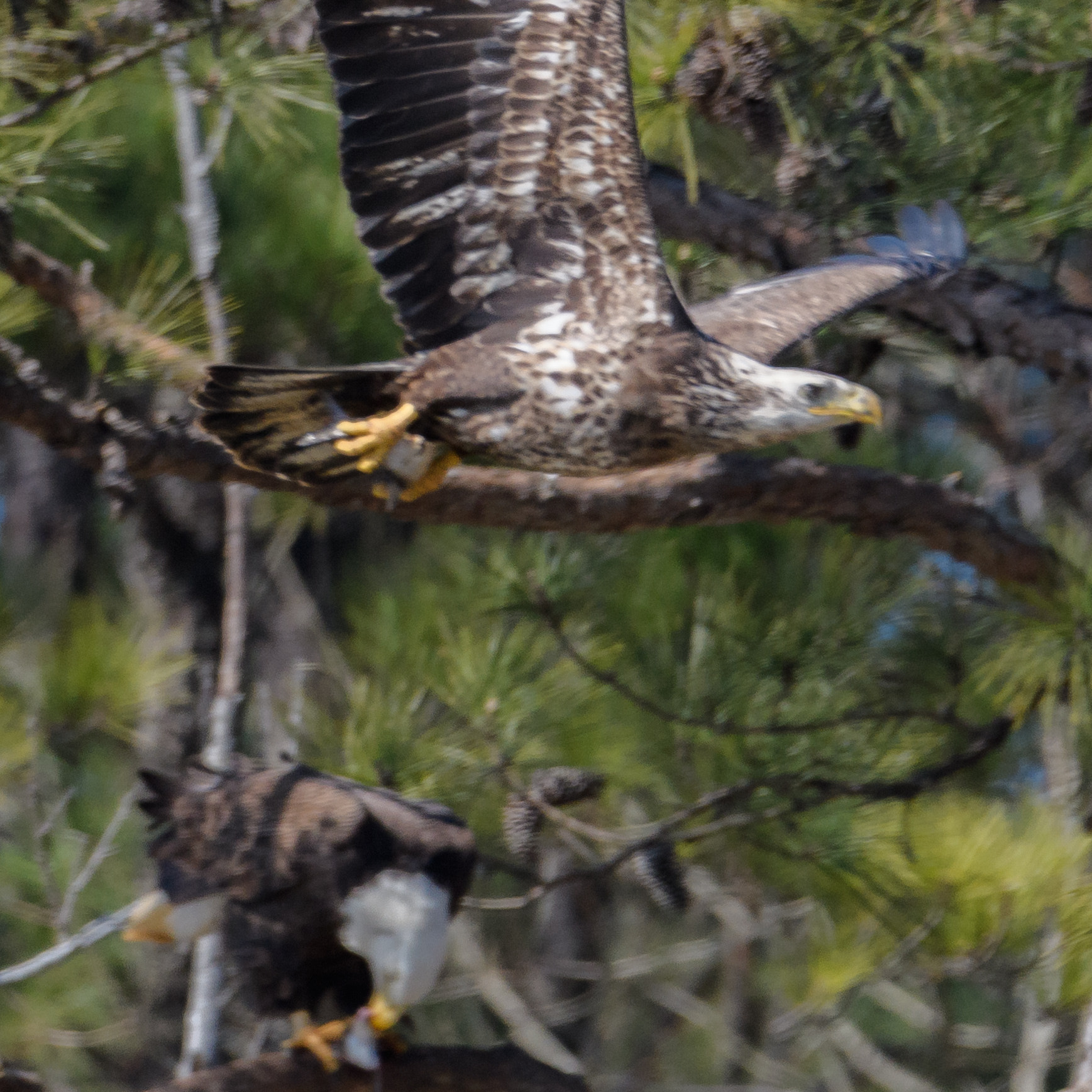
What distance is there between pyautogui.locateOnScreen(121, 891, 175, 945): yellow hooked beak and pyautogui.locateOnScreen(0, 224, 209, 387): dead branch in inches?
31.0

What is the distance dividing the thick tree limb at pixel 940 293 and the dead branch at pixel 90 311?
76 centimetres

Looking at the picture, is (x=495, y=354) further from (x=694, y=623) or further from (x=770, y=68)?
(x=694, y=623)

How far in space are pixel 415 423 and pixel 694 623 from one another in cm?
97

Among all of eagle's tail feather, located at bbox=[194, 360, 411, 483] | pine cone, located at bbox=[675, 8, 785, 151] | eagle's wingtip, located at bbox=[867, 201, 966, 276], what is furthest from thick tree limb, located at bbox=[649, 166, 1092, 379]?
eagle's tail feather, located at bbox=[194, 360, 411, 483]

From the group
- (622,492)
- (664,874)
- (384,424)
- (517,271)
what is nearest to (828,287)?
(622,492)

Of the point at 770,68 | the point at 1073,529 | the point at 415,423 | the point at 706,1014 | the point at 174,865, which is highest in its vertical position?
the point at 770,68

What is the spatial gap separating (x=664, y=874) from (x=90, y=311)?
4.25 ft

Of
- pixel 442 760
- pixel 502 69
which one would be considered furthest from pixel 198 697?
pixel 502 69

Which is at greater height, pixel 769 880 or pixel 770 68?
pixel 770 68

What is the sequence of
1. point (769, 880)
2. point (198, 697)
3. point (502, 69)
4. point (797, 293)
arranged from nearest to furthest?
point (502, 69), point (797, 293), point (769, 880), point (198, 697)

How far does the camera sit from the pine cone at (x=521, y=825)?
2619mm

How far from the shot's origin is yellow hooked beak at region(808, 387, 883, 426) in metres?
1.91

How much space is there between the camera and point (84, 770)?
10.9 feet

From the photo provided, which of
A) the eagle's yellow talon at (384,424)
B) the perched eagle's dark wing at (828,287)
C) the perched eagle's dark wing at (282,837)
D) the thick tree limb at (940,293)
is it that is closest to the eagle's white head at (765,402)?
the perched eagle's dark wing at (828,287)
